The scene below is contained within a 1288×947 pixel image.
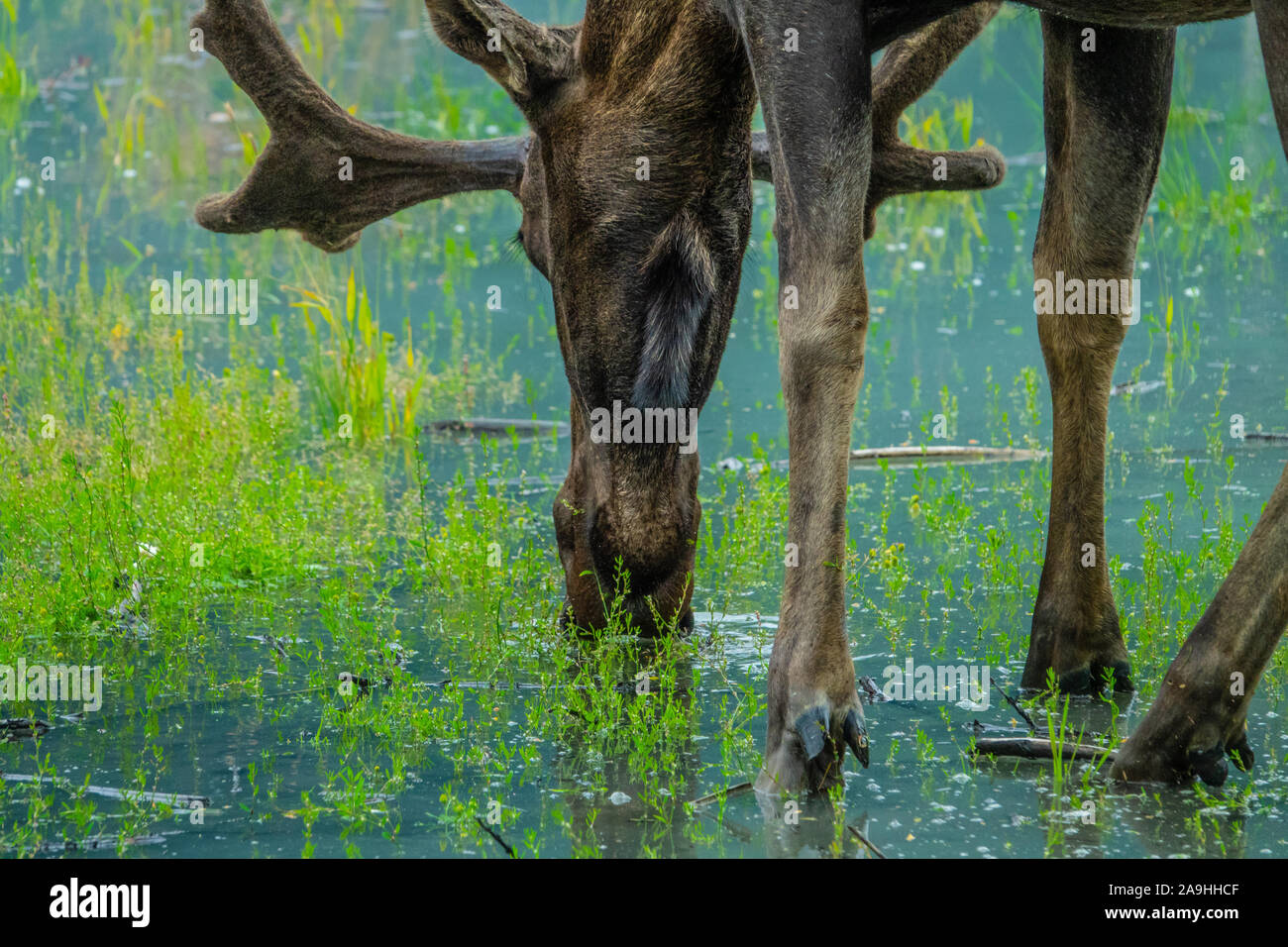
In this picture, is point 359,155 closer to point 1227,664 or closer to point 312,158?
point 312,158

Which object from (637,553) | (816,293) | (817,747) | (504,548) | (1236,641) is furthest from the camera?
(504,548)

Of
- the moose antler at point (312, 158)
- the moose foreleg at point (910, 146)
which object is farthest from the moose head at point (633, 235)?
the moose foreleg at point (910, 146)

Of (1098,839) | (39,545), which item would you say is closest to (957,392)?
(39,545)

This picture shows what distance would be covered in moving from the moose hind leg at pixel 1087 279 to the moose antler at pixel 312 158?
2.03 meters

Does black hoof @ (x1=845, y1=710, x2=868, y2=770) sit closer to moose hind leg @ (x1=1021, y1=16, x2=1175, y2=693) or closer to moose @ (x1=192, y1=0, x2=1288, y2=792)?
moose @ (x1=192, y1=0, x2=1288, y2=792)

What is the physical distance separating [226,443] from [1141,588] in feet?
14.2

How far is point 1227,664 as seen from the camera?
3.57m

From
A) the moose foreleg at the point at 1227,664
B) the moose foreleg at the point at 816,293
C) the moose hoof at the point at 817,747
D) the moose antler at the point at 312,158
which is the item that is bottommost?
the moose hoof at the point at 817,747

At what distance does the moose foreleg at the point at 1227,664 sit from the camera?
3559 millimetres

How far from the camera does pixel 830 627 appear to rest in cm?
387

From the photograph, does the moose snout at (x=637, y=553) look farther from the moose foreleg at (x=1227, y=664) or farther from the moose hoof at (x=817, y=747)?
the moose foreleg at (x=1227, y=664)

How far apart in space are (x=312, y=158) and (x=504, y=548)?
161 cm

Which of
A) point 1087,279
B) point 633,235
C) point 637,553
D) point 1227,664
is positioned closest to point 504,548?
point 637,553

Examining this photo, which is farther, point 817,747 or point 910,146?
point 910,146
